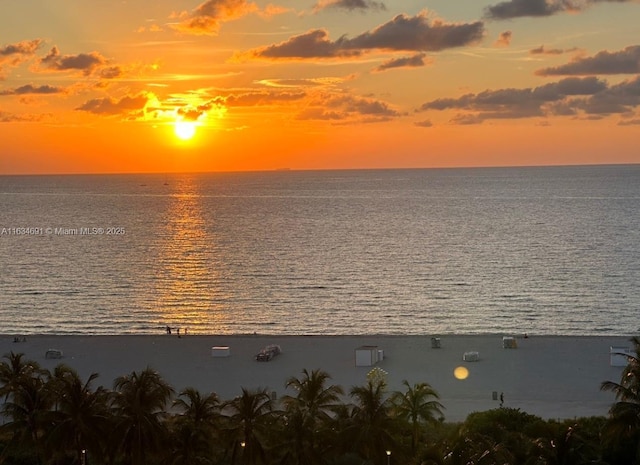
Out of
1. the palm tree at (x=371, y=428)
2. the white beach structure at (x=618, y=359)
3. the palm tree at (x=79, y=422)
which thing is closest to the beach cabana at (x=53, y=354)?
the palm tree at (x=79, y=422)

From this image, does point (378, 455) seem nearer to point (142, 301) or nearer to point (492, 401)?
point (492, 401)

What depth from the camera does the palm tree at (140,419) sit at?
33.1 meters

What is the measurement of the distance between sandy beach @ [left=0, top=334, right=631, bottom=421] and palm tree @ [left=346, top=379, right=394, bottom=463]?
11.9 metres

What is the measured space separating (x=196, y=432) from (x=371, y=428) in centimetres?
673

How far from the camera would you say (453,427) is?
135 feet

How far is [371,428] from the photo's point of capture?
33562 mm

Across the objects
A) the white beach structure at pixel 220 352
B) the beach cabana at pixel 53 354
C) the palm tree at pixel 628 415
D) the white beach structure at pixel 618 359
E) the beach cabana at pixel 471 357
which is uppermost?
the beach cabana at pixel 53 354

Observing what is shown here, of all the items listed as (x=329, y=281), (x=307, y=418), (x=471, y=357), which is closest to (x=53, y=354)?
(x=471, y=357)

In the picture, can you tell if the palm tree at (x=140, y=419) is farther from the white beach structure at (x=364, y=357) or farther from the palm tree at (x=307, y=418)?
the white beach structure at (x=364, y=357)

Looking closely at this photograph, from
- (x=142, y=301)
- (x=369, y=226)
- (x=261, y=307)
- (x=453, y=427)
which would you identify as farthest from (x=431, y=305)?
(x=369, y=226)

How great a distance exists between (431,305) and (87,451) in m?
62.8

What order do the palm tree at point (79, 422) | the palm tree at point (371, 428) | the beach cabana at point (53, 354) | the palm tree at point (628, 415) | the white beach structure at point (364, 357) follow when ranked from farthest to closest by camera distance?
the beach cabana at point (53, 354)
the white beach structure at point (364, 357)
the palm tree at point (79, 422)
the palm tree at point (371, 428)
the palm tree at point (628, 415)

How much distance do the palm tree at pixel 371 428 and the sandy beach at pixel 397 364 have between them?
39.0 ft

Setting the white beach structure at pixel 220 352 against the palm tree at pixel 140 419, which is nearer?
the palm tree at pixel 140 419
